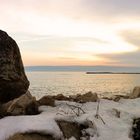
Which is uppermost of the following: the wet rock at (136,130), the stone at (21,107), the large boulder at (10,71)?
the large boulder at (10,71)

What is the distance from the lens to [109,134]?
873cm

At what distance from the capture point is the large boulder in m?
9.73

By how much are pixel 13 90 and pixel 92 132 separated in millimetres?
2333

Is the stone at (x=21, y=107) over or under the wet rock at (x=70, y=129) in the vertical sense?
over

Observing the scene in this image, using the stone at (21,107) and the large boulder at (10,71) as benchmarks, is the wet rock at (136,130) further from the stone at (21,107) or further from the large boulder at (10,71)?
the large boulder at (10,71)

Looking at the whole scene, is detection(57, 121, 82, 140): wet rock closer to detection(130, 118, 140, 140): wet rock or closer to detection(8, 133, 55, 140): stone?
detection(8, 133, 55, 140): stone

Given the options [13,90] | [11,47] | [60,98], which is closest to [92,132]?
[13,90]

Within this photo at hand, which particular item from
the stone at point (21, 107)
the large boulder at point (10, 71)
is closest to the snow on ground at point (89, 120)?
the stone at point (21, 107)

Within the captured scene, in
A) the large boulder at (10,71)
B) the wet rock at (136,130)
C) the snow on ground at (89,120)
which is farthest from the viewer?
the large boulder at (10,71)

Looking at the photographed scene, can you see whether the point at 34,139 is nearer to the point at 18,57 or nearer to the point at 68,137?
the point at 68,137

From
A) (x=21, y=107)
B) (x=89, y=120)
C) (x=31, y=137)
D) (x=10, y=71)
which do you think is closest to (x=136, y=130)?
(x=89, y=120)

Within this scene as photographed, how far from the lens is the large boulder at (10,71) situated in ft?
31.9

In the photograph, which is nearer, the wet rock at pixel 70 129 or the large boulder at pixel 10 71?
the wet rock at pixel 70 129

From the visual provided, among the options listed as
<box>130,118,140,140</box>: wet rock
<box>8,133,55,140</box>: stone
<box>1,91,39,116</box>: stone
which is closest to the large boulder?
<box>1,91,39,116</box>: stone
